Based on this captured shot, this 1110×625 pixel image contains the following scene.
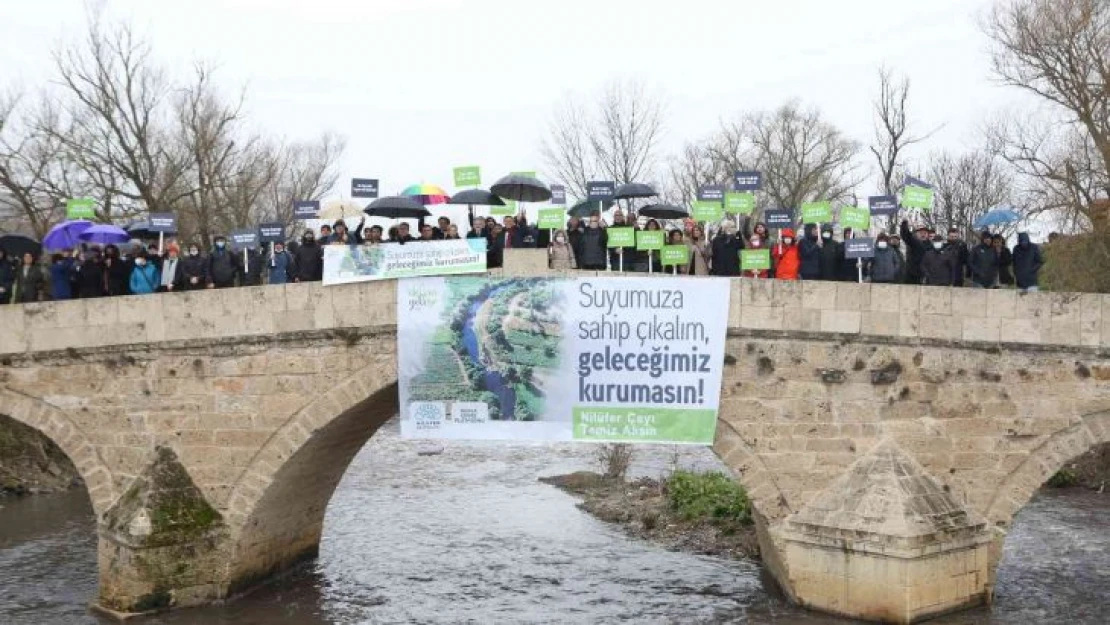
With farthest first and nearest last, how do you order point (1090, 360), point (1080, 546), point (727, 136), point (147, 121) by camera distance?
point (727, 136), point (147, 121), point (1080, 546), point (1090, 360)

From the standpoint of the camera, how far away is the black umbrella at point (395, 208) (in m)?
15.0

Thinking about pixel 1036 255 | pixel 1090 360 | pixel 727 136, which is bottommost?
pixel 1090 360

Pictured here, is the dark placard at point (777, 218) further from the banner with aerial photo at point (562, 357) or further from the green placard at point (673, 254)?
the banner with aerial photo at point (562, 357)

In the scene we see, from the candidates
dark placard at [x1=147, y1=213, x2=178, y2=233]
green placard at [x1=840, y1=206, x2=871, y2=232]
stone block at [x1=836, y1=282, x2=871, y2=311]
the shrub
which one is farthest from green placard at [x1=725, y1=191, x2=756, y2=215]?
dark placard at [x1=147, y1=213, x2=178, y2=233]

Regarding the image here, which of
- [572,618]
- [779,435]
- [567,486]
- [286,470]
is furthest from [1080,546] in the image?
[286,470]

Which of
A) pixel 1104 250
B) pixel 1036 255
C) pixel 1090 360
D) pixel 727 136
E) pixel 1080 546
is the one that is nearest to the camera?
pixel 1090 360

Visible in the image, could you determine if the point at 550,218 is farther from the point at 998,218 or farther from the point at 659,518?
the point at 659,518

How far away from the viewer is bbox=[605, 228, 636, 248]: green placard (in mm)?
13203

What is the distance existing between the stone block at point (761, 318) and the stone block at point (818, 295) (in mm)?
313

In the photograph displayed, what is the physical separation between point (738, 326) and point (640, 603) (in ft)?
12.2

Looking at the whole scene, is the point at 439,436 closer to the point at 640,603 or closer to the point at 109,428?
the point at 640,603

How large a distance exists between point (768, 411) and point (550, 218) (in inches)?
140

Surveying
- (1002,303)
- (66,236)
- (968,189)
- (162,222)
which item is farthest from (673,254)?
(968,189)

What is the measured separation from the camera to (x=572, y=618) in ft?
42.7
